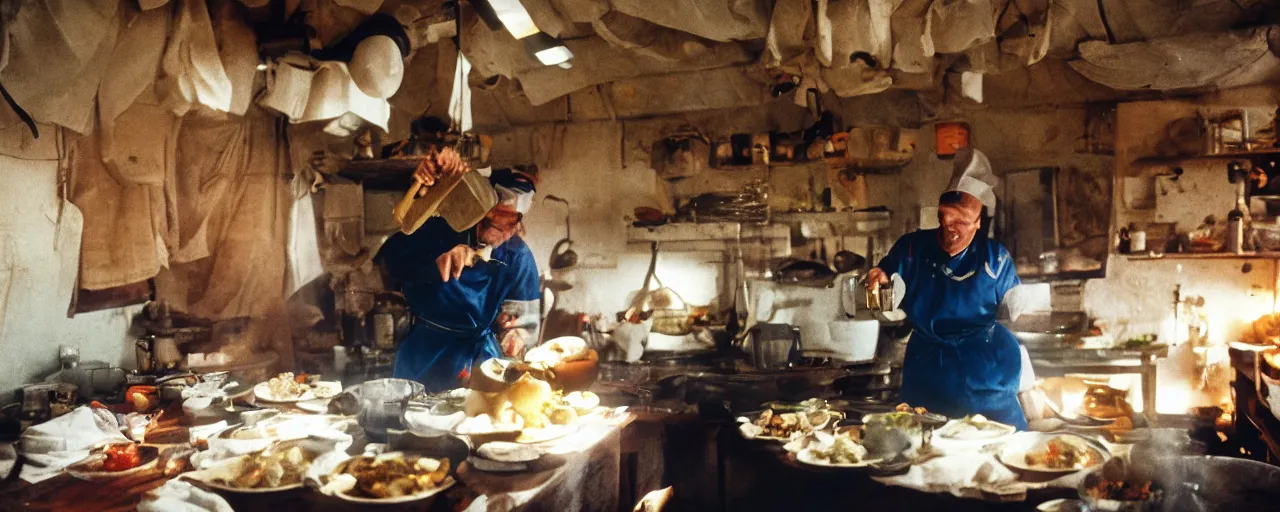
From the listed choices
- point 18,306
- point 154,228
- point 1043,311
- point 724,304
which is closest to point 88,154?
point 154,228

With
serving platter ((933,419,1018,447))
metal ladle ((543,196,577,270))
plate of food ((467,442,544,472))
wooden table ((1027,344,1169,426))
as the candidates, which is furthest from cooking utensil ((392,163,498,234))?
wooden table ((1027,344,1169,426))

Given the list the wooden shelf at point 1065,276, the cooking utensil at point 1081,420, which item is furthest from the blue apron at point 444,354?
the wooden shelf at point 1065,276

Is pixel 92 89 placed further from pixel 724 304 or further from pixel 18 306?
pixel 724 304

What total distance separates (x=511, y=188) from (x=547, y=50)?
128 cm

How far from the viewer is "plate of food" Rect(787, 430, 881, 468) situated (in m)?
2.48

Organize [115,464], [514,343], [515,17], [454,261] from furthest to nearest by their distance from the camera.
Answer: [515,17], [514,343], [454,261], [115,464]

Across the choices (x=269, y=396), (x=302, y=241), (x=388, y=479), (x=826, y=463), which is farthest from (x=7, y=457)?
(x=826, y=463)

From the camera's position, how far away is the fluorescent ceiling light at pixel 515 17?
157 inches

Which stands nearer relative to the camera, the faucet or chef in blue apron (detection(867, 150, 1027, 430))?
chef in blue apron (detection(867, 150, 1027, 430))

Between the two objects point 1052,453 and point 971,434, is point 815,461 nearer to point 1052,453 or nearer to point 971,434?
point 971,434

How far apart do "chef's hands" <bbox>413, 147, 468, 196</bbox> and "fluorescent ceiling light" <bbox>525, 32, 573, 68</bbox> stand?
5.40 ft

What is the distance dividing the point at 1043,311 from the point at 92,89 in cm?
430

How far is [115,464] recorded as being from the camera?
2.30 m

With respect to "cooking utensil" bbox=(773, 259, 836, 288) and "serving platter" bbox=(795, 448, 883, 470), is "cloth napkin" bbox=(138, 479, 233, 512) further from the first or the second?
"cooking utensil" bbox=(773, 259, 836, 288)
